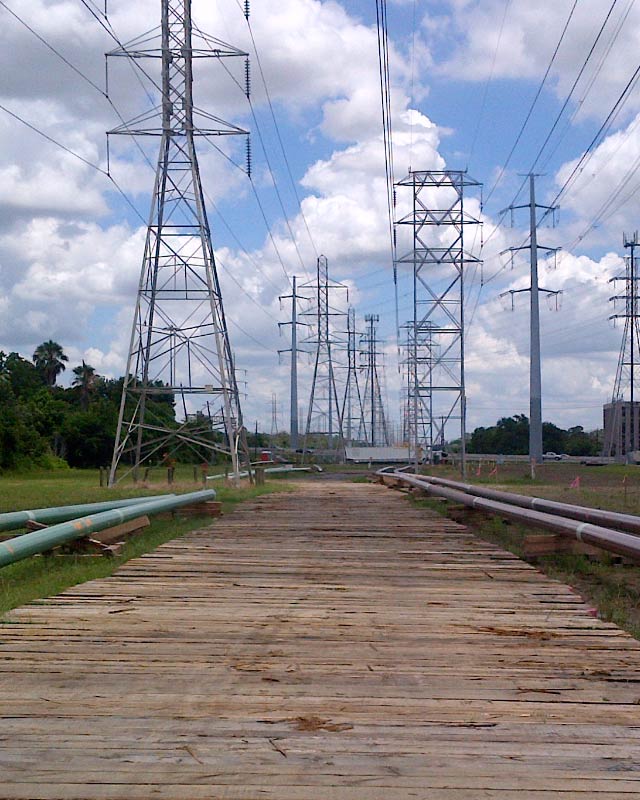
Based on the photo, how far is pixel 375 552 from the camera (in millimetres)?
12133

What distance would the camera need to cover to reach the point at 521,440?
424ft

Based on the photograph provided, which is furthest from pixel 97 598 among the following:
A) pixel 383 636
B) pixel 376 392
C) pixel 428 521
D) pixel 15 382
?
pixel 376 392

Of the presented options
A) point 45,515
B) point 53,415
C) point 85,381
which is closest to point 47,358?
point 85,381

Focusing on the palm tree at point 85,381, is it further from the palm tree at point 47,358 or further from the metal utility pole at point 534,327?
the metal utility pole at point 534,327

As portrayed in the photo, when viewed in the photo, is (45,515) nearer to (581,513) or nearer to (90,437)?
(581,513)

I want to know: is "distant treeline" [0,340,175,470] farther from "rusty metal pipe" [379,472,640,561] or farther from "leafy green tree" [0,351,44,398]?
"rusty metal pipe" [379,472,640,561]

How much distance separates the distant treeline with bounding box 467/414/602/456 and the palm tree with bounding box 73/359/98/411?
57.6m

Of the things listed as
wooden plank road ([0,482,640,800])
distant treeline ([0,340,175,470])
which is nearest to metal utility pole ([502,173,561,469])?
distant treeline ([0,340,175,470])

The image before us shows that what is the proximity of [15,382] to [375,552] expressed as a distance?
7909cm

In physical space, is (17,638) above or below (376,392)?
below

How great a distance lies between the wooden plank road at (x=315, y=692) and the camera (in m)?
4.04

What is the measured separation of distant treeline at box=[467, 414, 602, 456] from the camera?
129125 mm

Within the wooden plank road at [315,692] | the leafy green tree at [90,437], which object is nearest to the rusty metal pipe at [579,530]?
the wooden plank road at [315,692]

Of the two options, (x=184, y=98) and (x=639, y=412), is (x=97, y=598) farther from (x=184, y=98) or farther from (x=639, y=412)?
(x=639, y=412)
